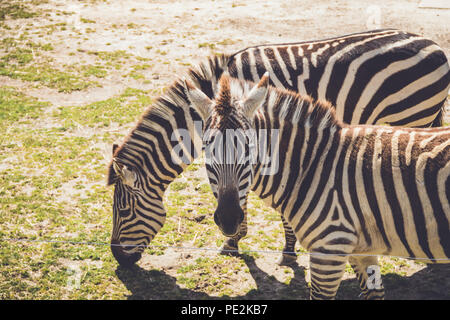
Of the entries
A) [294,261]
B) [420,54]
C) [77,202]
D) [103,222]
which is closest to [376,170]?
[294,261]

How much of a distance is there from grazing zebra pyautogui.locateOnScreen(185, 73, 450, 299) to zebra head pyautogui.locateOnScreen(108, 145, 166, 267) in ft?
5.31

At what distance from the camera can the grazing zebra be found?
451 cm

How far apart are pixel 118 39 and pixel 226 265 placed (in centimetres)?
960

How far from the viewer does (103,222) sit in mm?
7402

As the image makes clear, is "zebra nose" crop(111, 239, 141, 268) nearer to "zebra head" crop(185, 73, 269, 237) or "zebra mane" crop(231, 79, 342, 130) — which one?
"zebra head" crop(185, 73, 269, 237)

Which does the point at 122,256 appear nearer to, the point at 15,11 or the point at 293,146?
the point at 293,146

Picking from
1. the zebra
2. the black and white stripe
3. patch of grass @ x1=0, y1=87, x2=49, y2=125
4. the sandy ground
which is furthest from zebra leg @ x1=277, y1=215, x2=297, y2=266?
patch of grass @ x1=0, y1=87, x2=49, y2=125

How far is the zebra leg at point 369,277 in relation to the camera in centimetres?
541

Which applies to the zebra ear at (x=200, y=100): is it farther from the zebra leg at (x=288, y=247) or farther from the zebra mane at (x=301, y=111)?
the zebra leg at (x=288, y=247)

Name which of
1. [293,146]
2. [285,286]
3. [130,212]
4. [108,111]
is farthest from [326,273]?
[108,111]

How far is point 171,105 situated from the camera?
6004 mm

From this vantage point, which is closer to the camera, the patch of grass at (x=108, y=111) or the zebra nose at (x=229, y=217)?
the zebra nose at (x=229, y=217)

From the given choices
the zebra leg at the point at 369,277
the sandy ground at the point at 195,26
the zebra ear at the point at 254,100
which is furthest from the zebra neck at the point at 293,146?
the sandy ground at the point at 195,26
